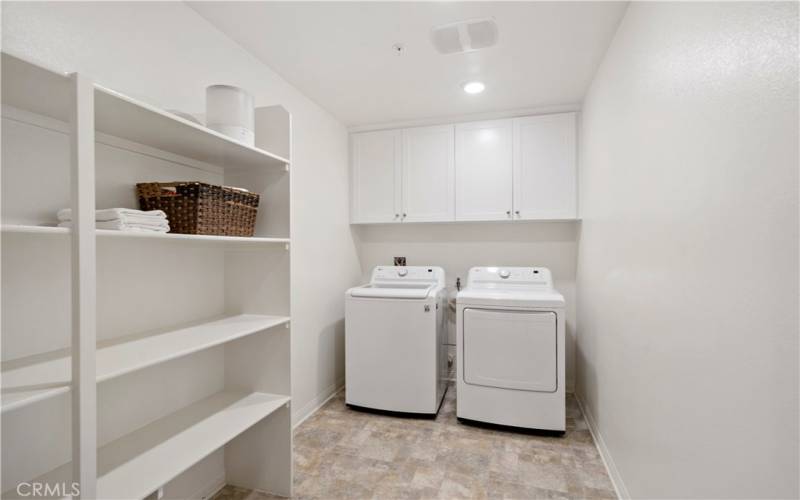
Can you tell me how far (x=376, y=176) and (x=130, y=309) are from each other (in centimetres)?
230

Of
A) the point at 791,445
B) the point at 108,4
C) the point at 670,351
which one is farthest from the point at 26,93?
the point at 670,351

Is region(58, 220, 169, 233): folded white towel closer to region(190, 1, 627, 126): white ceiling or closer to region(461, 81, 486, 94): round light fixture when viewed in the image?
region(190, 1, 627, 126): white ceiling

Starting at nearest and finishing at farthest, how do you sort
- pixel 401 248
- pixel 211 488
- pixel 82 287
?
pixel 82 287 < pixel 211 488 < pixel 401 248

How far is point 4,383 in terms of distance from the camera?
3.18ft

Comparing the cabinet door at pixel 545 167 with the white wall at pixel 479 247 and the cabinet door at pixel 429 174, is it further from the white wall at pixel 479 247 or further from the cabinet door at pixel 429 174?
the cabinet door at pixel 429 174

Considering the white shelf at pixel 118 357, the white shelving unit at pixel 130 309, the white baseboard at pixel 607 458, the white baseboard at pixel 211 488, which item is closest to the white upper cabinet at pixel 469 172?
the white baseboard at pixel 607 458

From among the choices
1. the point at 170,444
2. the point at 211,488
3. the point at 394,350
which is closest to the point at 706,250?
the point at 170,444

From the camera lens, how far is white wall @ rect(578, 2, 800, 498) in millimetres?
777

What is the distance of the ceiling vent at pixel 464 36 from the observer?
1.87 m

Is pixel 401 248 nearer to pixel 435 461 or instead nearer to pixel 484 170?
pixel 484 170

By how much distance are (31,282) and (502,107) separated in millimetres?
2980

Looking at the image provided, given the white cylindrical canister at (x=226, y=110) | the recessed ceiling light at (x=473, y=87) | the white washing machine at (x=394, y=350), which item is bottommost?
the white washing machine at (x=394, y=350)

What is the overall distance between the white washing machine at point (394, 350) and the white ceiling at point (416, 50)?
4.86 feet

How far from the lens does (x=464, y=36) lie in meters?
1.96
